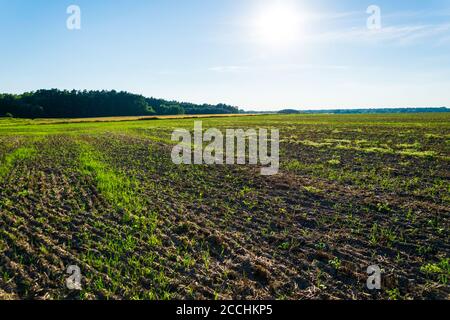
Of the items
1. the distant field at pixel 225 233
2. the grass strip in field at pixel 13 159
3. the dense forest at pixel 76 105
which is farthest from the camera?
the dense forest at pixel 76 105

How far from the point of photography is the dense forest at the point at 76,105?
96438 millimetres

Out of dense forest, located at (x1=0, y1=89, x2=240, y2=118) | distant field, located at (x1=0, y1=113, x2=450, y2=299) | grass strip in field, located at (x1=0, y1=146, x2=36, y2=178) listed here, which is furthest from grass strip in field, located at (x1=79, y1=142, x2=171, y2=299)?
dense forest, located at (x1=0, y1=89, x2=240, y2=118)

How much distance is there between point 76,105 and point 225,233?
118463 mm

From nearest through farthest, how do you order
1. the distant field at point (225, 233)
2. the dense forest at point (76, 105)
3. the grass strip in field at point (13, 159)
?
the distant field at point (225, 233)
the grass strip in field at point (13, 159)
the dense forest at point (76, 105)

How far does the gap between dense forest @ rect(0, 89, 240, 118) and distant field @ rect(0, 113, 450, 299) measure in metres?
93.5

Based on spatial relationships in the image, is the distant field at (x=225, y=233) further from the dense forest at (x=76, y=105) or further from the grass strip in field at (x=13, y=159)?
the dense forest at (x=76, y=105)

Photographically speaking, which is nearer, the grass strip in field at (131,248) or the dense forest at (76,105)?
the grass strip in field at (131,248)

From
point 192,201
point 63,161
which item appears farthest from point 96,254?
point 63,161

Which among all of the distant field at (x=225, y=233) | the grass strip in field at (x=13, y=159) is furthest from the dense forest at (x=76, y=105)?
the distant field at (x=225, y=233)

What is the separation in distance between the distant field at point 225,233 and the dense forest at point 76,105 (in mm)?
93506

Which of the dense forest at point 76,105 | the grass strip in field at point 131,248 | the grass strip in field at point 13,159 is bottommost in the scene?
the grass strip in field at point 131,248

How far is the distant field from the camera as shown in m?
5.98

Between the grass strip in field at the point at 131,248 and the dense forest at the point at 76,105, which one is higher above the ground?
the dense forest at the point at 76,105

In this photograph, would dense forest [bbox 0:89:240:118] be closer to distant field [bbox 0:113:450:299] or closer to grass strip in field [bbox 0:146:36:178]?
grass strip in field [bbox 0:146:36:178]
